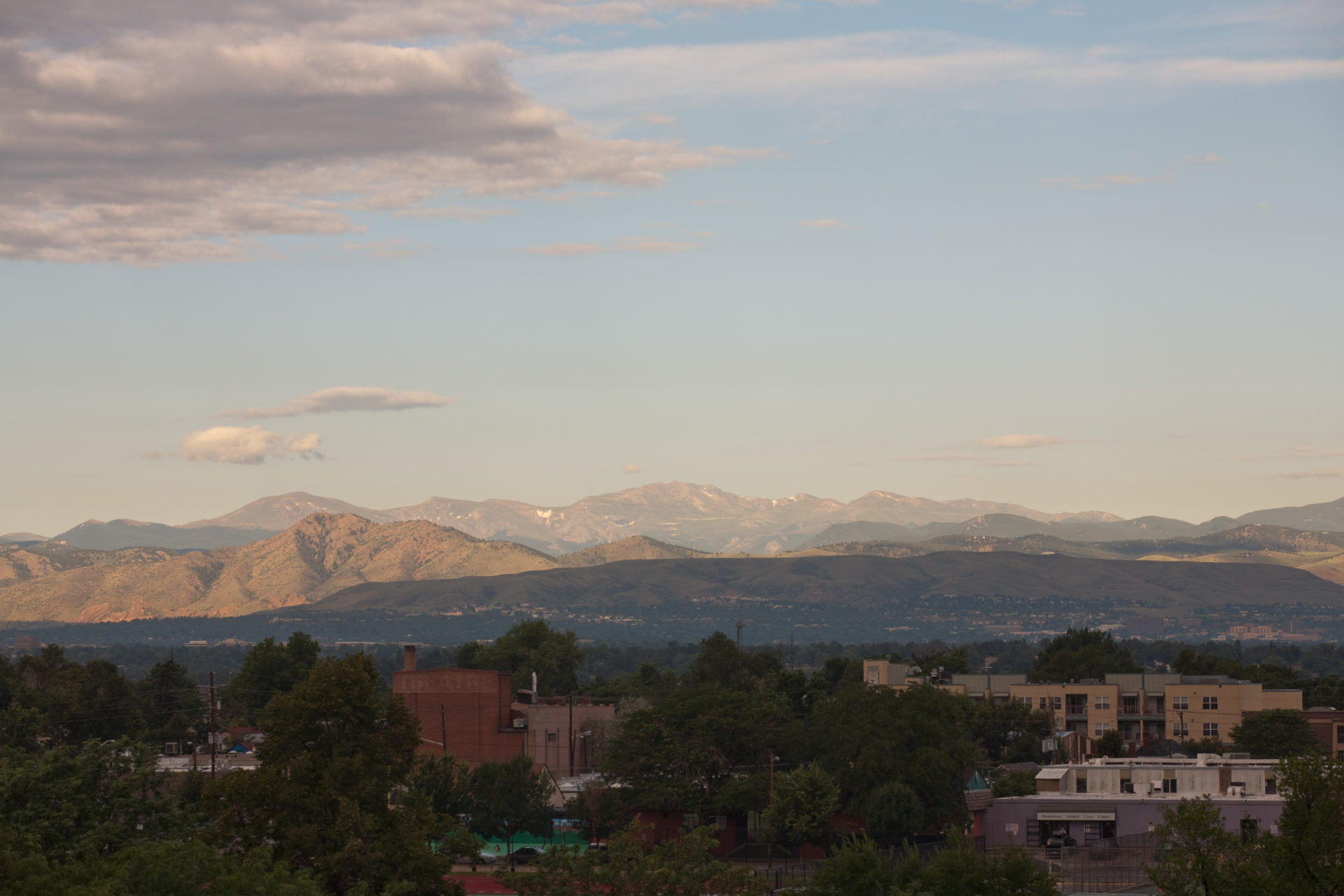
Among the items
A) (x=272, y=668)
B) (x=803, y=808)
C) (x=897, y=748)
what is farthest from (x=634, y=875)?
(x=272, y=668)

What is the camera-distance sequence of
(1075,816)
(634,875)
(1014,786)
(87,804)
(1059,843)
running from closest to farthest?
(634,875) < (87,804) < (1059,843) < (1075,816) < (1014,786)

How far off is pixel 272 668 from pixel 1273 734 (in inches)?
3730

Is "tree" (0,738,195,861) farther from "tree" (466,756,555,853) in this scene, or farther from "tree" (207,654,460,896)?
"tree" (466,756,555,853)

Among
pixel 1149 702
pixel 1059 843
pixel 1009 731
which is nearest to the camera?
pixel 1059 843

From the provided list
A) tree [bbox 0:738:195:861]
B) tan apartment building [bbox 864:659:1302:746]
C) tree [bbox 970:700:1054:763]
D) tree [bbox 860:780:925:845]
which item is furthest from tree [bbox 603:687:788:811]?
tan apartment building [bbox 864:659:1302:746]

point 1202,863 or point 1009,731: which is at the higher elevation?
point 1202,863

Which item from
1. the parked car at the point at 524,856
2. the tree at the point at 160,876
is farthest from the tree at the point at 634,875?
the parked car at the point at 524,856

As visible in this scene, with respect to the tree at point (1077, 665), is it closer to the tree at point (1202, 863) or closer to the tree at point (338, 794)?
the tree at point (338, 794)

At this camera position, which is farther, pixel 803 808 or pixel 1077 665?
pixel 1077 665

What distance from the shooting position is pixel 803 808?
3824 inches

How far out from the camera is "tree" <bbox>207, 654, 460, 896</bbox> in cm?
5672

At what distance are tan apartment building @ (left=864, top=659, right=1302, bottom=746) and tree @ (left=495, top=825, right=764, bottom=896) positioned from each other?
9608cm

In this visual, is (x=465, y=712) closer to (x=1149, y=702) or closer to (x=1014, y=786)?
(x=1014, y=786)

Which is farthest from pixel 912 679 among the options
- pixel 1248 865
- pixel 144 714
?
pixel 1248 865
